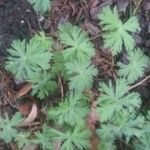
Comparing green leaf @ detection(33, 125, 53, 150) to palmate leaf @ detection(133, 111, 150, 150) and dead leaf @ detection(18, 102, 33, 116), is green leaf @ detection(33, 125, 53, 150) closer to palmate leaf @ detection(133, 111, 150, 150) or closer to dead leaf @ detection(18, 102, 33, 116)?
dead leaf @ detection(18, 102, 33, 116)

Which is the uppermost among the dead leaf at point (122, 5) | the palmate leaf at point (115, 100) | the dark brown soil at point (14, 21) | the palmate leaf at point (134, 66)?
the dark brown soil at point (14, 21)

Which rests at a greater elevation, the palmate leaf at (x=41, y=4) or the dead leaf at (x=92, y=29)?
the palmate leaf at (x=41, y=4)

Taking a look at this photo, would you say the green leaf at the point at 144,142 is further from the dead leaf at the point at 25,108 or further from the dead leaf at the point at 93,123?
the dead leaf at the point at 25,108

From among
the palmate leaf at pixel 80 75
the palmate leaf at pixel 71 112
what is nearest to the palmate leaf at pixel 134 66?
the palmate leaf at pixel 80 75

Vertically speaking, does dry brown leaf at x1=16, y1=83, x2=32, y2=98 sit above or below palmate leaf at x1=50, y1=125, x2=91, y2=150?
above

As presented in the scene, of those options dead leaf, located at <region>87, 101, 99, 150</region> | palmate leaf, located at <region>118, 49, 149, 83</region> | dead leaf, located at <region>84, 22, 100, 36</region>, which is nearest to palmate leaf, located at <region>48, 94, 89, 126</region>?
dead leaf, located at <region>87, 101, 99, 150</region>

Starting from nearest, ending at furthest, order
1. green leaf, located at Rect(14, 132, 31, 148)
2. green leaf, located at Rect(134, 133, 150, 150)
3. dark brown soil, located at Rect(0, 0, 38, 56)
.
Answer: green leaf, located at Rect(134, 133, 150, 150), green leaf, located at Rect(14, 132, 31, 148), dark brown soil, located at Rect(0, 0, 38, 56)

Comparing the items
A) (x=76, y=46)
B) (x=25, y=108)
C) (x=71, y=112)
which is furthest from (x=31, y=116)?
(x=76, y=46)

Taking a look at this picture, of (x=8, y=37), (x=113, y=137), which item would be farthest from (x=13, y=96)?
(x=113, y=137)
